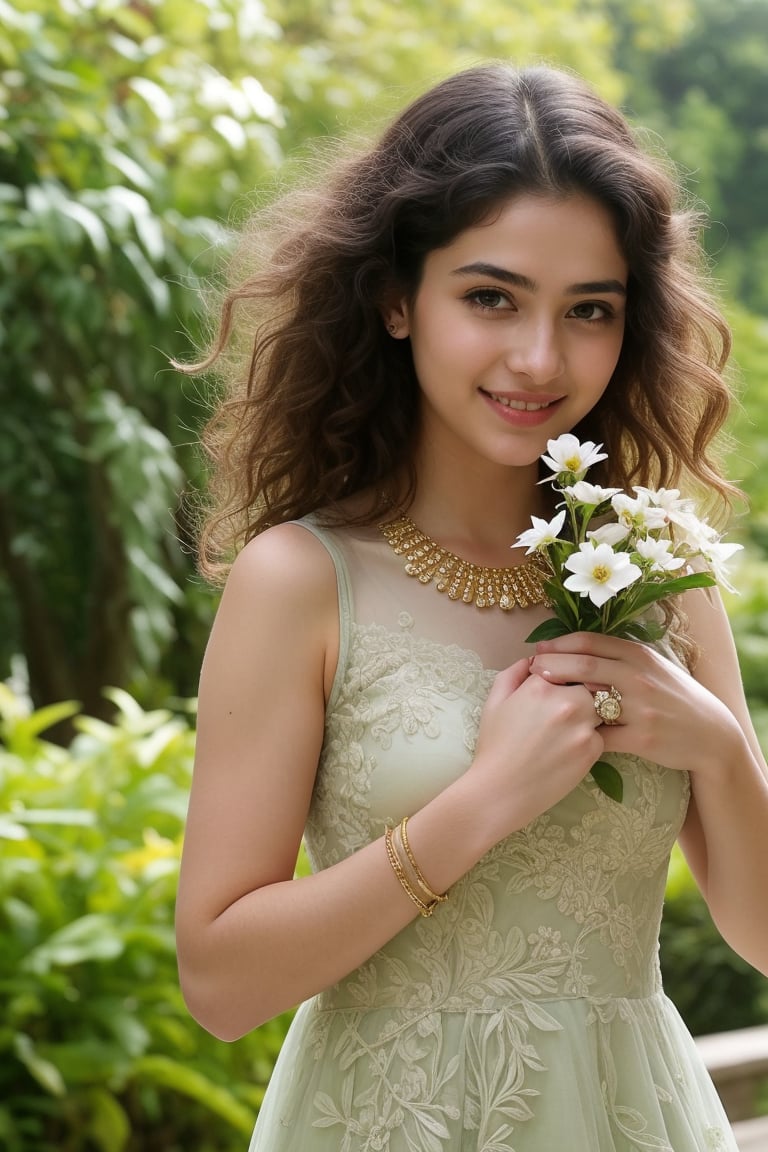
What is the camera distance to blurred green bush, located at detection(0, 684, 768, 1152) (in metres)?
3.10

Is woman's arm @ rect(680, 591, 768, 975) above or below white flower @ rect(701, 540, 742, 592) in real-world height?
below

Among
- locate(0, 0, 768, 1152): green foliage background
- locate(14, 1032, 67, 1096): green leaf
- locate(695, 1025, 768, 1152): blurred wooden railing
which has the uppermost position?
locate(0, 0, 768, 1152): green foliage background

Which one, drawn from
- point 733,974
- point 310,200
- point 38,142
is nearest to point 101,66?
point 38,142

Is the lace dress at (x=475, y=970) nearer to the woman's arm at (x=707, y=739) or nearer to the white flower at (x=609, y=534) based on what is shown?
the woman's arm at (x=707, y=739)

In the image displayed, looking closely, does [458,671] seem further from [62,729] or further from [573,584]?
[62,729]

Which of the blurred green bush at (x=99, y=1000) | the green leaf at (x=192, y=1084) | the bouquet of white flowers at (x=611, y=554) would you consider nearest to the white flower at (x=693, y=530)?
the bouquet of white flowers at (x=611, y=554)

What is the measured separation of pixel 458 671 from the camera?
1747mm

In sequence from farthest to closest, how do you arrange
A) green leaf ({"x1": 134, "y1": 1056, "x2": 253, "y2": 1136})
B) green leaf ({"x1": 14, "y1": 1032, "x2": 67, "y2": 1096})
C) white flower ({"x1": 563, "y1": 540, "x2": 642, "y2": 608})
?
1. green leaf ({"x1": 134, "y1": 1056, "x2": 253, "y2": 1136})
2. green leaf ({"x1": 14, "y1": 1032, "x2": 67, "y2": 1096})
3. white flower ({"x1": 563, "y1": 540, "x2": 642, "y2": 608})

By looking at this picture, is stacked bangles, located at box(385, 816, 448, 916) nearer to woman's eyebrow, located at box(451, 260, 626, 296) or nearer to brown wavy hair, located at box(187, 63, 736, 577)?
brown wavy hair, located at box(187, 63, 736, 577)

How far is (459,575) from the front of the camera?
1.85 metres

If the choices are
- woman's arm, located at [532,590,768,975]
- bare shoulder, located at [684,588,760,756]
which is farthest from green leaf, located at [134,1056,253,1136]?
bare shoulder, located at [684,588,760,756]

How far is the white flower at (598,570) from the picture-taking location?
4.92 feet

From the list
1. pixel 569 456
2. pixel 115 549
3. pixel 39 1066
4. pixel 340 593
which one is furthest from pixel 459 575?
pixel 115 549

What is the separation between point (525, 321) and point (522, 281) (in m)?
0.05
